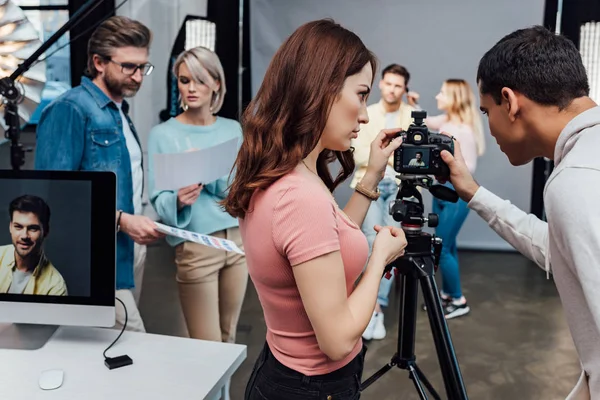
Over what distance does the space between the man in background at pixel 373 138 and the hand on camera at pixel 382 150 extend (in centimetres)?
177

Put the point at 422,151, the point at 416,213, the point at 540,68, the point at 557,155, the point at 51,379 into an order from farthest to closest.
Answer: the point at 416,213 → the point at 422,151 → the point at 51,379 → the point at 540,68 → the point at 557,155

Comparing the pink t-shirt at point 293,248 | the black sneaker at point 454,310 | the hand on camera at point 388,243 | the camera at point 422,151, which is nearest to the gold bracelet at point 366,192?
the camera at point 422,151

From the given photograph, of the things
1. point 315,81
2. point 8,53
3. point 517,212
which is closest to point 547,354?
point 517,212

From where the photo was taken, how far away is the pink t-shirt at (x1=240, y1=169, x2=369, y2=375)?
101 cm

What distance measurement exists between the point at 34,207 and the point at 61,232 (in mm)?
86

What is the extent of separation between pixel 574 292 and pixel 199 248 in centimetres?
157

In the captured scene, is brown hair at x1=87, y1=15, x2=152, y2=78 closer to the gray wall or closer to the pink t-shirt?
the pink t-shirt

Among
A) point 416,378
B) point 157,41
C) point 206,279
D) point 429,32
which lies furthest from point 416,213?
point 157,41

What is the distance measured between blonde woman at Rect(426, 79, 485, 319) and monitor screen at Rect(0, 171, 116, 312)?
8.54 ft

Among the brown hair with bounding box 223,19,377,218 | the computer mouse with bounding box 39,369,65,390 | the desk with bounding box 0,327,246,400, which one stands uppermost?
the brown hair with bounding box 223,19,377,218

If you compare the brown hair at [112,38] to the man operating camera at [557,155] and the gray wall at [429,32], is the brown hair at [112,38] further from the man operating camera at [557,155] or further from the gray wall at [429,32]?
the gray wall at [429,32]

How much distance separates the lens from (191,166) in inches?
77.9

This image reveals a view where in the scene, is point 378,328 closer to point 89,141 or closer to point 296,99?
point 89,141

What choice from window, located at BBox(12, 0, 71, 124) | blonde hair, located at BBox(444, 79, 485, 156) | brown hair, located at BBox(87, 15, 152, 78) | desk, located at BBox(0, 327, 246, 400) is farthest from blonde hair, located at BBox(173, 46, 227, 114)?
window, located at BBox(12, 0, 71, 124)
